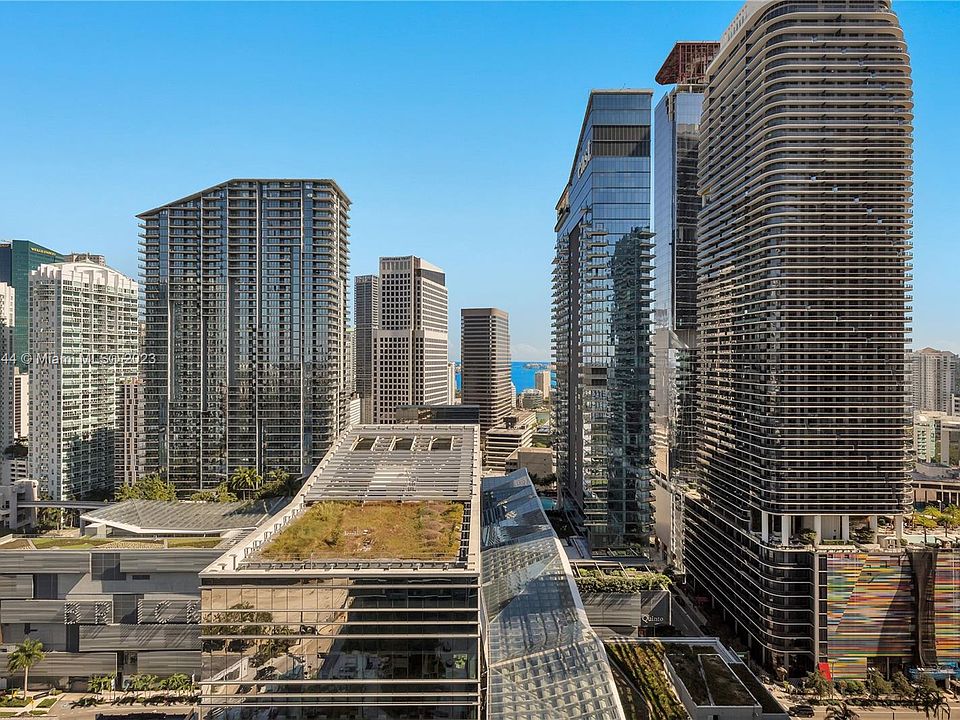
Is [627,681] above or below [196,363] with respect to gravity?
below

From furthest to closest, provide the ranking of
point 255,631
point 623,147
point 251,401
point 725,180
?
point 251,401 → point 623,147 → point 725,180 → point 255,631

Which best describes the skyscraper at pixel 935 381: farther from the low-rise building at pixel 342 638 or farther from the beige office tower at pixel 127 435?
the beige office tower at pixel 127 435

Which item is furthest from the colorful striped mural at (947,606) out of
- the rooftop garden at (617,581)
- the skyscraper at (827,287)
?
the rooftop garden at (617,581)

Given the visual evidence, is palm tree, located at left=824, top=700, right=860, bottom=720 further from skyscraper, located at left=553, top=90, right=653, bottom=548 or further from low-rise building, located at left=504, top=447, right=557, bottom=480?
low-rise building, located at left=504, top=447, right=557, bottom=480

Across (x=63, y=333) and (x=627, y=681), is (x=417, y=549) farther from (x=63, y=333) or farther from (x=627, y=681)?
(x=63, y=333)

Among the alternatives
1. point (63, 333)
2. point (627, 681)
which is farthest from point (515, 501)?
point (63, 333)

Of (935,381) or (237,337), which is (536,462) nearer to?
(237,337)
